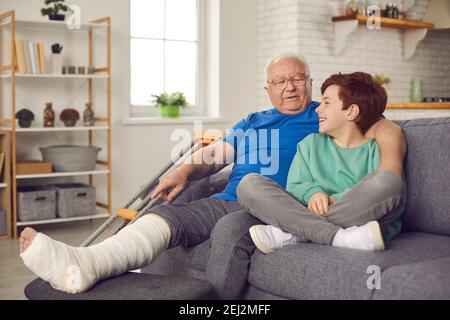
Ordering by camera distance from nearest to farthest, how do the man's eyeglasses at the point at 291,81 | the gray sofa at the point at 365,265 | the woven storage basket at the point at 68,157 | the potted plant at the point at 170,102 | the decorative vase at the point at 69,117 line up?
the gray sofa at the point at 365,265, the man's eyeglasses at the point at 291,81, the woven storage basket at the point at 68,157, the decorative vase at the point at 69,117, the potted plant at the point at 170,102

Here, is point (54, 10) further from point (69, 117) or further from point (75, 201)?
point (75, 201)

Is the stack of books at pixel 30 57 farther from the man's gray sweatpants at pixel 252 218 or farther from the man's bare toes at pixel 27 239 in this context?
the man's bare toes at pixel 27 239

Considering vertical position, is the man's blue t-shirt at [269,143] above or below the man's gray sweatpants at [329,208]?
above

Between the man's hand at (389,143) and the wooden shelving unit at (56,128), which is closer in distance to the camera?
the man's hand at (389,143)

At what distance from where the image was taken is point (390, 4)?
639 centimetres

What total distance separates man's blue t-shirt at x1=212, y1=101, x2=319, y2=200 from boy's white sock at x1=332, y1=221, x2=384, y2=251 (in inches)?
24.0

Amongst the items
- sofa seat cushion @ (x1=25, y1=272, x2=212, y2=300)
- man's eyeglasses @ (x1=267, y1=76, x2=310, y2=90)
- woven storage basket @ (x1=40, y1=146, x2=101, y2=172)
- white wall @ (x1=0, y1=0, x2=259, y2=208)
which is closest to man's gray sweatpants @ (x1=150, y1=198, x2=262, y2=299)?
sofa seat cushion @ (x1=25, y1=272, x2=212, y2=300)

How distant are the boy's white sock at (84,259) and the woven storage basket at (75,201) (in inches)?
105

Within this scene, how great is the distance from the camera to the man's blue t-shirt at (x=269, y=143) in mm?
2807

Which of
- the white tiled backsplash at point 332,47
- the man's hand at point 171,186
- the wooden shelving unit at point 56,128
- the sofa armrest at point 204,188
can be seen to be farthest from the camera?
the white tiled backsplash at point 332,47

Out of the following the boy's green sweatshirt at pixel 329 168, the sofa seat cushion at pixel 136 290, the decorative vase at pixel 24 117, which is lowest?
the sofa seat cushion at pixel 136 290

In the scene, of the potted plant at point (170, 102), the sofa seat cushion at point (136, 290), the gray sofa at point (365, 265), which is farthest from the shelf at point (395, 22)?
the sofa seat cushion at point (136, 290)

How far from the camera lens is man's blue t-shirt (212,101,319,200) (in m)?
2.81

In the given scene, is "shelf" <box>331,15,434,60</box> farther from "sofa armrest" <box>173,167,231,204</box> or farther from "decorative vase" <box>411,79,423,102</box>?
"sofa armrest" <box>173,167,231,204</box>
